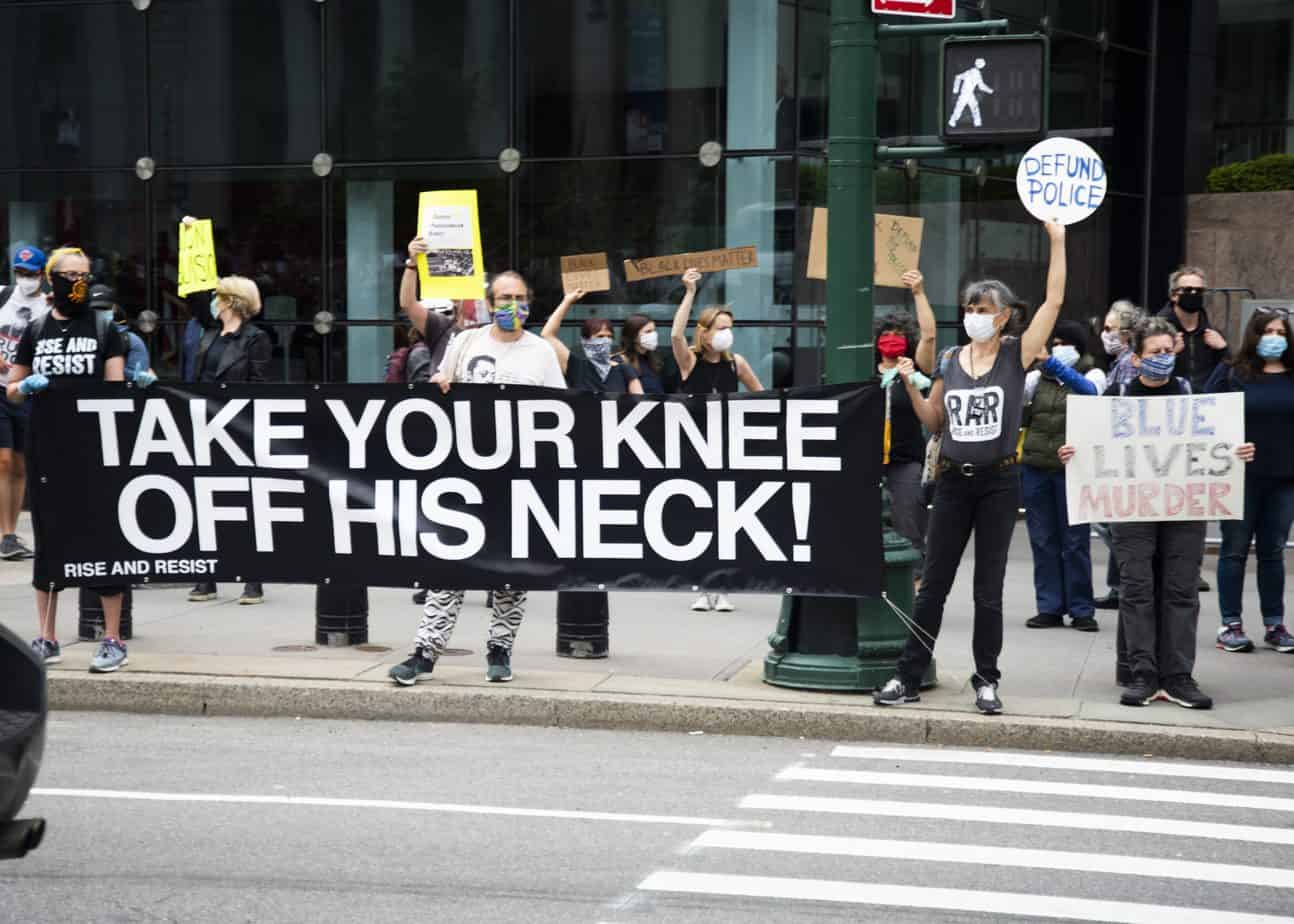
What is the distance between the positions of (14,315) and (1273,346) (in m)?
8.35

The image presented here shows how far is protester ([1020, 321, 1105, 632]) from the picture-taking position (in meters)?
11.3

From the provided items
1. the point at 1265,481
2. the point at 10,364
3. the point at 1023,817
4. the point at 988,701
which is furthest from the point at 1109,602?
the point at 10,364

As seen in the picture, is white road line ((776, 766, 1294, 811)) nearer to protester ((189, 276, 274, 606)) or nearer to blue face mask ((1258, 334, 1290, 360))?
blue face mask ((1258, 334, 1290, 360))

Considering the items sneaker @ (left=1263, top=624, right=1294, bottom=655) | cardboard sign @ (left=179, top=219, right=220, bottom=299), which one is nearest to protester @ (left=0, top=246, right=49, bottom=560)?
cardboard sign @ (left=179, top=219, right=220, bottom=299)

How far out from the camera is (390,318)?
692 inches

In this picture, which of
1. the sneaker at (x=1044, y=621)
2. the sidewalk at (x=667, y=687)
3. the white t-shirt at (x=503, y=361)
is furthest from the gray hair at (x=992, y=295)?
the sneaker at (x=1044, y=621)

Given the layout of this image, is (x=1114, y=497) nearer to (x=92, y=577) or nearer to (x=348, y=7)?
(x=92, y=577)

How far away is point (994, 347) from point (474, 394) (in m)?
2.61

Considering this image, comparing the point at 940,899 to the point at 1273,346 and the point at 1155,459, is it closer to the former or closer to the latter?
the point at 1155,459

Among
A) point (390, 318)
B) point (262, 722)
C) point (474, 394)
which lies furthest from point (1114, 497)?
point (390, 318)

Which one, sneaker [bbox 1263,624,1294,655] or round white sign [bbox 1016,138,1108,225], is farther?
sneaker [bbox 1263,624,1294,655]

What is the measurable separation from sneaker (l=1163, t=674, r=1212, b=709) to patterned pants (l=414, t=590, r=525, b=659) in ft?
10.5

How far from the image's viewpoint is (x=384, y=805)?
7082 millimetres

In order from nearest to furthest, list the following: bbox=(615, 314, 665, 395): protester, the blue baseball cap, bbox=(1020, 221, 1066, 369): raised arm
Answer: bbox=(1020, 221, 1066, 369): raised arm → bbox=(615, 314, 665, 395): protester → the blue baseball cap
